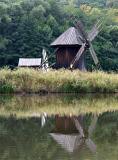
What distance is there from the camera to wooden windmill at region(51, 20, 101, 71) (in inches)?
1635

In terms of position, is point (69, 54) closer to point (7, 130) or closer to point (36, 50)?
point (36, 50)

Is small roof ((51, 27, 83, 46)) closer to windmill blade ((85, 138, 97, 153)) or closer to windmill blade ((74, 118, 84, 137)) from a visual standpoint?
windmill blade ((74, 118, 84, 137))

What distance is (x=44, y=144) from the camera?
1170 centimetres

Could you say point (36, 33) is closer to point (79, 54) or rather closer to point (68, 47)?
point (68, 47)

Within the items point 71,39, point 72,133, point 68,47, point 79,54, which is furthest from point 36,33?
point 72,133

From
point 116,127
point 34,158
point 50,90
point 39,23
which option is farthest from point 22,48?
point 34,158

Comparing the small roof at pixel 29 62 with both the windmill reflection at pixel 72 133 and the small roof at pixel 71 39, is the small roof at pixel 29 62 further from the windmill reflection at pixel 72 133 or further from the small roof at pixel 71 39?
the windmill reflection at pixel 72 133

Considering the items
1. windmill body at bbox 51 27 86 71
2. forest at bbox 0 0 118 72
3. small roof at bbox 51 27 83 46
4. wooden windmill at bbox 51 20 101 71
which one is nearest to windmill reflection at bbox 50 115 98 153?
wooden windmill at bbox 51 20 101 71

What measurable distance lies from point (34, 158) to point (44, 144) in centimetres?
Result: 180

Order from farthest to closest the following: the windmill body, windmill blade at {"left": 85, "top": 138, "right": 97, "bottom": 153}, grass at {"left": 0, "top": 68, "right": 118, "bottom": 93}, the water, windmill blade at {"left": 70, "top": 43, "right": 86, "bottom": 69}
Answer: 1. the windmill body
2. windmill blade at {"left": 70, "top": 43, "right": 86, "bottom": 69}
3. grass at {"left": 0, "top": 68, "right": 118, "bottom": 93}
4. windmill blade at {"left": 85, "top": 138, "right": 97, "bottom": 153}
5. the water

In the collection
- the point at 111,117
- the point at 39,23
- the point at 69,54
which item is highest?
the point at 39,23

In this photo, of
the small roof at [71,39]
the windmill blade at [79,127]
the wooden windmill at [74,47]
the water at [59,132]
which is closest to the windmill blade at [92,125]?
the water at [59,132]

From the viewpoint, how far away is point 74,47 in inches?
1671

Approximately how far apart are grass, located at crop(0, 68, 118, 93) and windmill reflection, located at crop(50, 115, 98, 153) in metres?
13.9
